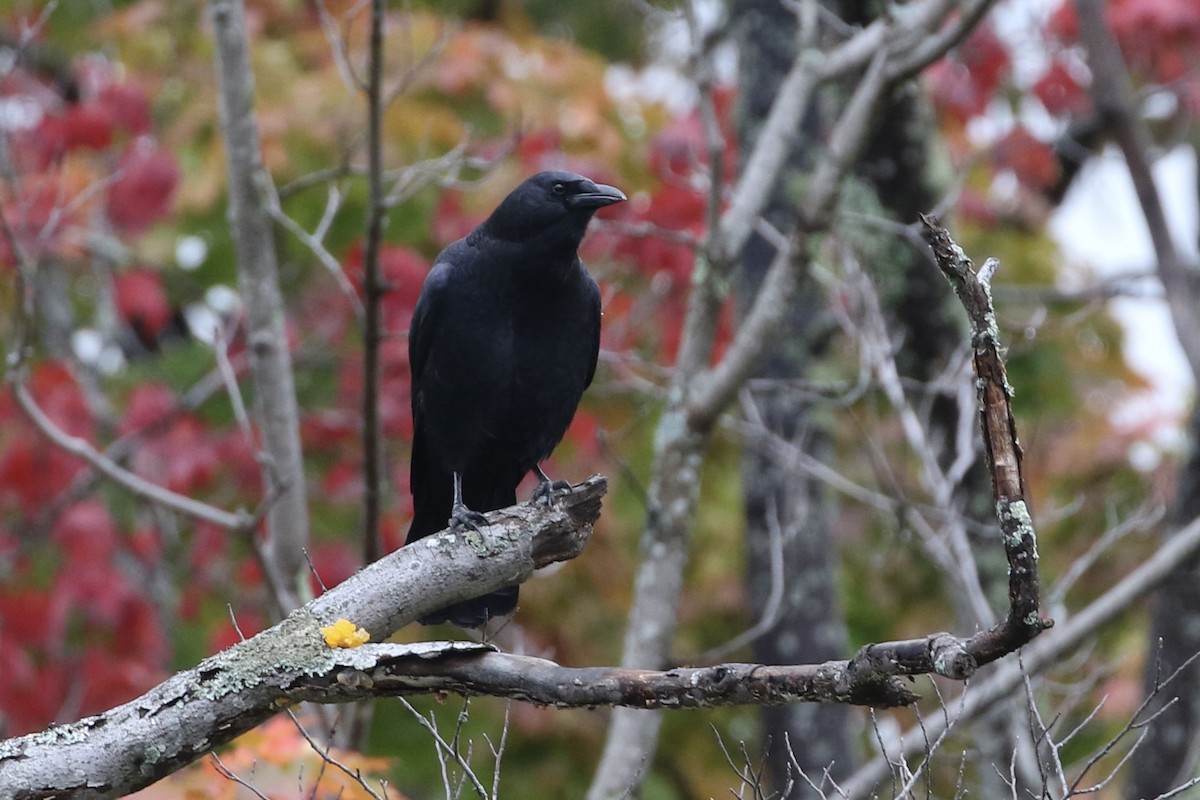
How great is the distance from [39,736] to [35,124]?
501cm

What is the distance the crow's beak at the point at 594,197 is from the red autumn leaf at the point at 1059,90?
4400mm

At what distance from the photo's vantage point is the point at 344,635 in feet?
8.71

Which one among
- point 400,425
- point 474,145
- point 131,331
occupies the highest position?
point 131,331

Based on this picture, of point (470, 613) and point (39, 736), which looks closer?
point (39, 736)

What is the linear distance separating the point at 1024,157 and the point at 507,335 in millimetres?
4414

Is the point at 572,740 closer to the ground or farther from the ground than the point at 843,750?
farther from the ground

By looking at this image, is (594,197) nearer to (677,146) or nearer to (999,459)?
(999,459)

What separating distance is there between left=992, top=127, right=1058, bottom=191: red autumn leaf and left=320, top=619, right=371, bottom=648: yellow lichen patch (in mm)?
5377

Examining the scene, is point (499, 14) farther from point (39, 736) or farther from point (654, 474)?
point (39, 736)

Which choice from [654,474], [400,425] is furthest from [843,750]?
[400,425]

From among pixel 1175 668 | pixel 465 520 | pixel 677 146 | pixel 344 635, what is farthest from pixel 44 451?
pixel 1175 668

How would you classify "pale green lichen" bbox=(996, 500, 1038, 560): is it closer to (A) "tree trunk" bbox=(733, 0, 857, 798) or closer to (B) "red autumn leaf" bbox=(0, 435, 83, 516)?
(A) "tree trunk" bbox=(733, 0, 857, 798)

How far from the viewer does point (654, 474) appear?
15.2ft

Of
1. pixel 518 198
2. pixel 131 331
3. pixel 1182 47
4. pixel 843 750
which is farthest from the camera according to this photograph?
pixel 131 331
